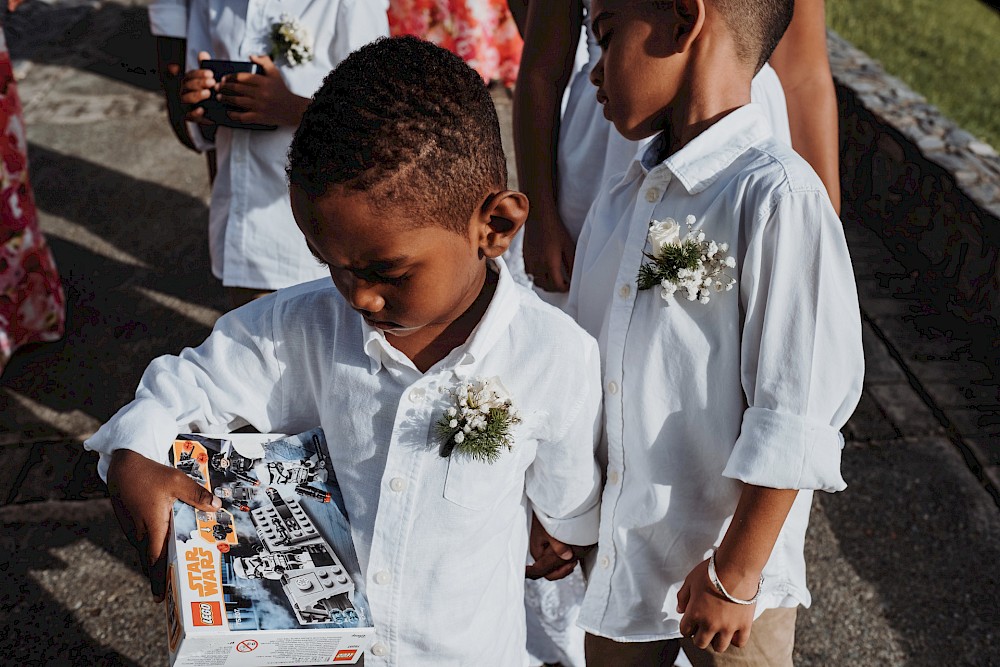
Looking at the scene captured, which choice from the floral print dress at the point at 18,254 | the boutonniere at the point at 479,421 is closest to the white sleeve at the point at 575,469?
the boutonniere at the point at 479,421

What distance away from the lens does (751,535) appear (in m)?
1.58

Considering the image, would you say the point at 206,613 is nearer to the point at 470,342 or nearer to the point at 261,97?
the point at 470,342

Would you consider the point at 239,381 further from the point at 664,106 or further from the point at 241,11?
the point at 241,11

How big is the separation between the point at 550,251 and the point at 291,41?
93 centimetres

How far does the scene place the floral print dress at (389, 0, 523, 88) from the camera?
5688 millimetres

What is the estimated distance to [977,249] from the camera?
3961 mm

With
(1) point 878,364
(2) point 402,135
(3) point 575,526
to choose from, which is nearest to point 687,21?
(2) point 402,135

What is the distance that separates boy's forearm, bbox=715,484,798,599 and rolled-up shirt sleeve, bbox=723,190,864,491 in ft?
0.16

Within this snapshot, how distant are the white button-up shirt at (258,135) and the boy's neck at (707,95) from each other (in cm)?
119

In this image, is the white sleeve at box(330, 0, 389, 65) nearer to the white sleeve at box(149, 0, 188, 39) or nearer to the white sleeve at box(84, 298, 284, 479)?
the white sleeve at box(149, 0, 188, 39)

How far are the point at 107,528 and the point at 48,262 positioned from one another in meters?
1.42

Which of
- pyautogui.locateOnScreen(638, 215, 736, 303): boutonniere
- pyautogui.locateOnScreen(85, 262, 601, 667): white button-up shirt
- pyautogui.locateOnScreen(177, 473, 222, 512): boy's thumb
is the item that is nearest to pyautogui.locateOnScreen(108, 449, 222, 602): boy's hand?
pyautogui.locateOnScreen(177, 473, 222, 512): boy's thumb

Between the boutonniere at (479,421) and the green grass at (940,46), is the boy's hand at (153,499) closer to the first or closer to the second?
the boutonniere at (479,421)

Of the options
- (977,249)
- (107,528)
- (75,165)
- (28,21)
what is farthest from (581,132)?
(28,21)
